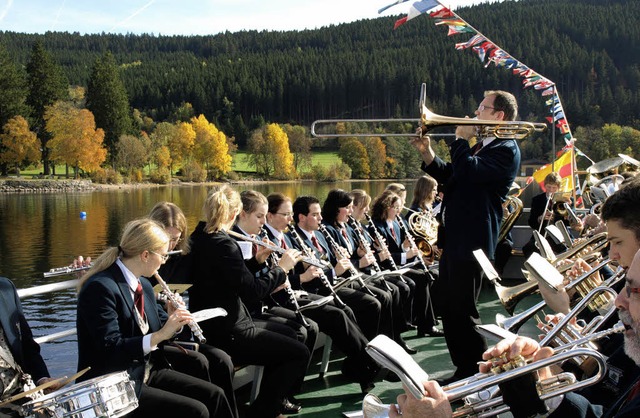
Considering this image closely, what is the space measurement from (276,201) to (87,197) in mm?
53823

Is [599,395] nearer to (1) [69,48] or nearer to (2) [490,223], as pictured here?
(2) [490,223]

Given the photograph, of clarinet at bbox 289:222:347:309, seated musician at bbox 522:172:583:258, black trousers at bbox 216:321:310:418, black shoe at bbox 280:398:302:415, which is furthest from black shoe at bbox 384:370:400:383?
seated musician at bbox 522:172:583:258

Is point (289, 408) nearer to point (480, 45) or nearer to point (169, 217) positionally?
point (169, 217)

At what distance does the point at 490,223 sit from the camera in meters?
4.84

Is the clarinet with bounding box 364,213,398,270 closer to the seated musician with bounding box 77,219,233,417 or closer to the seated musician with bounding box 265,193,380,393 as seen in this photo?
the seated musician with bounding box 265,193,380,393

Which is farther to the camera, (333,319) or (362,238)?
(362,238)

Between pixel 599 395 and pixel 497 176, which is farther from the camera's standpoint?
pixel 497 176

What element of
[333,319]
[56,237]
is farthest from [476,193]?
[56,237]

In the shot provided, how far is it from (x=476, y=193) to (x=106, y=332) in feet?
8.73

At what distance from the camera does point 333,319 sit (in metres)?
5.38

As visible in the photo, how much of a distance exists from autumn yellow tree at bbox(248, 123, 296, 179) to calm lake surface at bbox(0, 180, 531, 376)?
2491cm

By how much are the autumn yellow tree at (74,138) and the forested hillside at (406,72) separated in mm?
29385

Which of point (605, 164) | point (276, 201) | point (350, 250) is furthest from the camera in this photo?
point (605, 164)

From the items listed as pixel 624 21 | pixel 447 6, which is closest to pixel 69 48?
pixel 624 21
